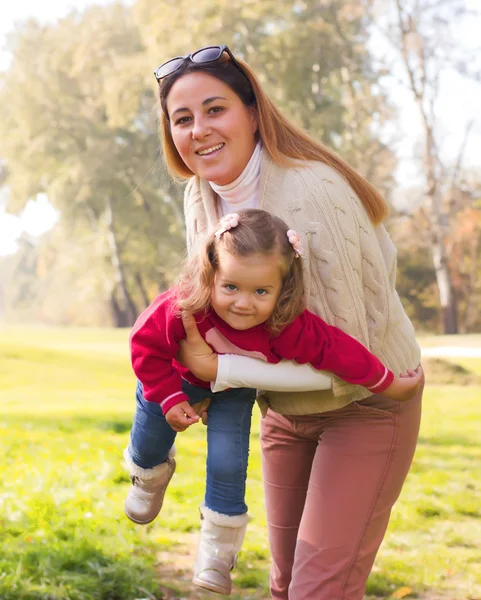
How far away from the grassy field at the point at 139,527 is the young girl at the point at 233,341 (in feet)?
5.54

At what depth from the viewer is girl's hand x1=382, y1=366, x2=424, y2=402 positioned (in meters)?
2.29

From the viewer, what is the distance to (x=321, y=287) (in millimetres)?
2264

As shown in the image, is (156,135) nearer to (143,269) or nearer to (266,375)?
(143,269)

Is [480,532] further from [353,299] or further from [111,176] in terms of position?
[111,176]

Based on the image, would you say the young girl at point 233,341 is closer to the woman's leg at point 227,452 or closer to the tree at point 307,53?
the woman's leg at point 227,452

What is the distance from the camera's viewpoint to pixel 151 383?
2.21m

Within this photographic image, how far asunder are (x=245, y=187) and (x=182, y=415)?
0.72 m

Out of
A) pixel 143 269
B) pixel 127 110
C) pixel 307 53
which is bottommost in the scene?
pixel 143 269

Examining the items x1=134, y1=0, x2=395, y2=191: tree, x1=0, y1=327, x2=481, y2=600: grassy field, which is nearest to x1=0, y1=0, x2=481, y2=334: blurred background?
x1=134, y1=0, x2=395, y2=191: tree

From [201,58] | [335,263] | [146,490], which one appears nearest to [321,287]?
[335,263]

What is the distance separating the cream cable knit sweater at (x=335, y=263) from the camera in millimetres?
2234

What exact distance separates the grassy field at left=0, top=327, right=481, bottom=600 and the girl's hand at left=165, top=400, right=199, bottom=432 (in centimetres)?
192

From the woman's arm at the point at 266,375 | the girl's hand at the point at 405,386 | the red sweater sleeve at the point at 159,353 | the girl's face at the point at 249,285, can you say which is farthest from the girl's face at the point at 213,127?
the girl's hand at the point at 405,386

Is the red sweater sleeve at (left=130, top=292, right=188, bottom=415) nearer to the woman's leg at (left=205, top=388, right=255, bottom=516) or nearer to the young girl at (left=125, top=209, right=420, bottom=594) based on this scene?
the young girl at (left=125, top=209, right=420, bottom=594)
